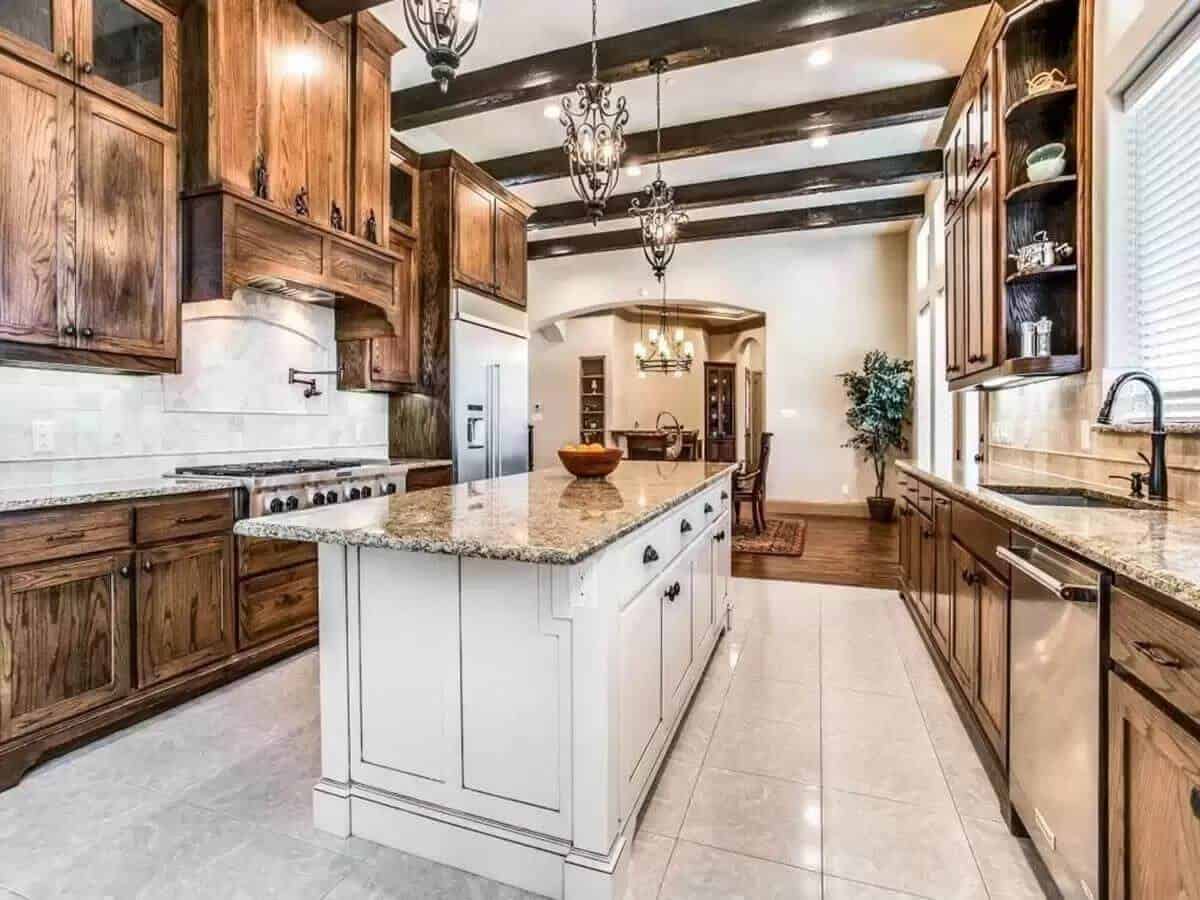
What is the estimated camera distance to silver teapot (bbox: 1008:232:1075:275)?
8.23 ft

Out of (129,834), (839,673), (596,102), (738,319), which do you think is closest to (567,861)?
(129,834)

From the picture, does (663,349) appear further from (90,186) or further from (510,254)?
(90,186)

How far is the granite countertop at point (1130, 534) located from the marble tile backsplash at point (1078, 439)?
0.10 meters

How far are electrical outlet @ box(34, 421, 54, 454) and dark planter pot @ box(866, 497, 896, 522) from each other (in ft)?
23.8

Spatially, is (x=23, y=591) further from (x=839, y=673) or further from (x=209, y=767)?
(x=839, y=673)

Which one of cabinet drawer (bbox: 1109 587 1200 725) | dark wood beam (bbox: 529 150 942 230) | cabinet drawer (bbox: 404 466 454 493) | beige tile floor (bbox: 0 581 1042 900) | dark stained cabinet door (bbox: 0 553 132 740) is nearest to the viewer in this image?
cabinet drawer (bbox: 1109 587 1200 725)

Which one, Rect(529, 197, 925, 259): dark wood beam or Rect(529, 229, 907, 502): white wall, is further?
Rect(529, 229, 907, 502): white wall

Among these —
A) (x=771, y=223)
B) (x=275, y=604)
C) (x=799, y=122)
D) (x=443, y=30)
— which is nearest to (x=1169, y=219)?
(x=443, y=30)

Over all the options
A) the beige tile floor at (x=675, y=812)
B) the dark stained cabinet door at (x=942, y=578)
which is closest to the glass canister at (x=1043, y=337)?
the dark stained cabinet door at (x=942, y=578)

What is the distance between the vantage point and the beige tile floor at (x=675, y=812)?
1.56 m

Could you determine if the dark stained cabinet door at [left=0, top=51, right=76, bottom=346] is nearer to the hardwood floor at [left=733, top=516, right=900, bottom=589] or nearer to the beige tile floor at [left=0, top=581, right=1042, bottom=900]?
the beige tile floor at [left=0, top=581, right=1042, bottom=900]

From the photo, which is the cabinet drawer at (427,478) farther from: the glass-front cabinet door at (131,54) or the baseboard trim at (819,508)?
the baseboard trim at (819,508)

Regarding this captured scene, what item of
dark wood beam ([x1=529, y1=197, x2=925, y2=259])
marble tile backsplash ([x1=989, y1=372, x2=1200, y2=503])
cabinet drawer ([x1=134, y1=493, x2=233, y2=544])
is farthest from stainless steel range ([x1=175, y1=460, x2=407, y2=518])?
dark wood beam ([x1=529, y1=197, x2=925, y2=259])

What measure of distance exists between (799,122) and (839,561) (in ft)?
11.3
